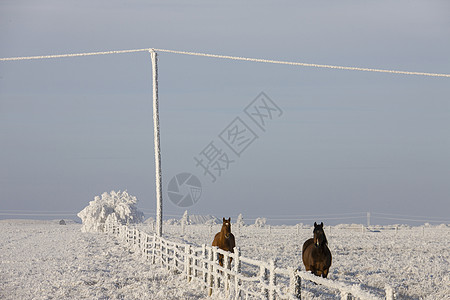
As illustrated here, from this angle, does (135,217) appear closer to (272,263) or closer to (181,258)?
(181,258)

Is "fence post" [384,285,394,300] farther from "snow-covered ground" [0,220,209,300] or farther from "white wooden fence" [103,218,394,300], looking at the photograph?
"snow-covered ground" [0,220,209,300]

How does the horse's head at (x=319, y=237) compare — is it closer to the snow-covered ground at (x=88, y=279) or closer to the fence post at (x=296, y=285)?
the snow-covered ground at (x=88, y=279)

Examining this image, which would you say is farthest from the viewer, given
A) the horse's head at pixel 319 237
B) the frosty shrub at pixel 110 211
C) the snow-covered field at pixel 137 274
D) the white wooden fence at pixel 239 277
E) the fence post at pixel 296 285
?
the frosty shrub at pixel 110 211

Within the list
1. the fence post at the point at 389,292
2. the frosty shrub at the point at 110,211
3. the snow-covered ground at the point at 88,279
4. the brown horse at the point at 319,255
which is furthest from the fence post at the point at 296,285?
the frosty shrub at the point at 110,211

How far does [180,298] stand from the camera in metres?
15.9

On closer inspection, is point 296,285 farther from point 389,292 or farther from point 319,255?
point 319,255

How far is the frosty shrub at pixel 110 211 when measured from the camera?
5519 cm

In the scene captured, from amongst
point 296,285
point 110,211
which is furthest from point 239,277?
point 110,211

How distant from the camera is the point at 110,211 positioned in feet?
185

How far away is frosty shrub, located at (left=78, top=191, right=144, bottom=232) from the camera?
2173 inches

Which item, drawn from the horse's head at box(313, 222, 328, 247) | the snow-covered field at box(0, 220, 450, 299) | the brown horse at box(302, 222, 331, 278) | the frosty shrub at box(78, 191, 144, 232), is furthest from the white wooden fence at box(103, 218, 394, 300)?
the frosty shrub at box(78, 191, 144, 232)

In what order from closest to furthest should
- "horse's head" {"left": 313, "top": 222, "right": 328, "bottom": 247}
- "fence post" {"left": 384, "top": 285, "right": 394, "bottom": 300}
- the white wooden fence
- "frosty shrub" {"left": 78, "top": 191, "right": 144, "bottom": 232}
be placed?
"fence post" {"left": 384, "top": 285, "right": 394, "bottom": 300} → the white wooden fence → "horse's head" {"left": 313, "top": 222, "right": 328, "bottom": 247} → "frosty shrub" {"left": 78, "top": 191, "right": 144, "bottom": 232}

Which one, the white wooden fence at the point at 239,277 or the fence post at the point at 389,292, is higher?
the fence post at the point at 389,292

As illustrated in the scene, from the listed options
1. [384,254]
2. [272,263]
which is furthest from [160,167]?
[272,263]
